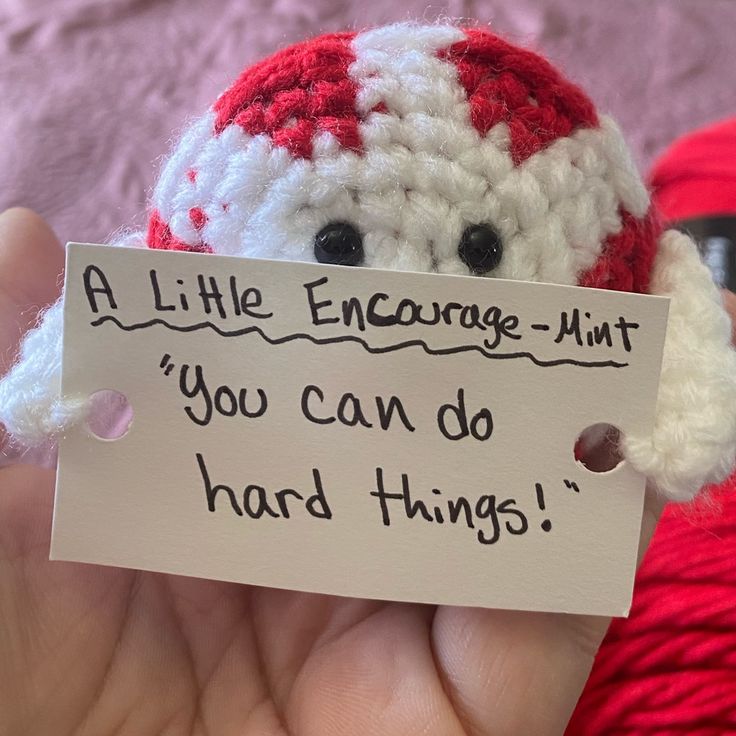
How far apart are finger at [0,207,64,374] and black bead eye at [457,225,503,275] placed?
1.12 feet

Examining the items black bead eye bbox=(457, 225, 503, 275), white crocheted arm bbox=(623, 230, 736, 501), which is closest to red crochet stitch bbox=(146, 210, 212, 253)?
black bead eye bbox=(457, 225, 503, 275)

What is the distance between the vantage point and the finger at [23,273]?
0.58 metres

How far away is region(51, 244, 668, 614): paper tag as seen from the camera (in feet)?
1.27

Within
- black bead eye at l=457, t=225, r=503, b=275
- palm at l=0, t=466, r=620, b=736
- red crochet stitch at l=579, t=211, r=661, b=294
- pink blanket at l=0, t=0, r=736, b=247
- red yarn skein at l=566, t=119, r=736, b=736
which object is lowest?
red yarn skein at l=566, t=119, r=736, b=736

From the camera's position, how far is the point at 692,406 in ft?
1.31

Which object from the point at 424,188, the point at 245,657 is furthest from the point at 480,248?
the point at 245,657

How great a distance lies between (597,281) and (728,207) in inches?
22.6

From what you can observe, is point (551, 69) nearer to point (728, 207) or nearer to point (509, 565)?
point (509, 565)

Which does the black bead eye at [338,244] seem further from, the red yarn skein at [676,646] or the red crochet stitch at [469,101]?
the red yarn skein at [676,646]

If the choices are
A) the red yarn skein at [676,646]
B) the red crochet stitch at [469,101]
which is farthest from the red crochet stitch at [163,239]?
the red yarn skein at [676,646]

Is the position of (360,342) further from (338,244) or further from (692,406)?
(692,406)

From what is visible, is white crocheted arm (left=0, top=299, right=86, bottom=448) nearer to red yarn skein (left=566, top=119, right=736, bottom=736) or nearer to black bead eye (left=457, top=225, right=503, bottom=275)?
black bead eye (left=457, top=225, right=503, bottom=275)

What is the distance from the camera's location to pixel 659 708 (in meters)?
0.58

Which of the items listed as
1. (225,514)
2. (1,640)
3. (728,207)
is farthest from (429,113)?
(728,207)
